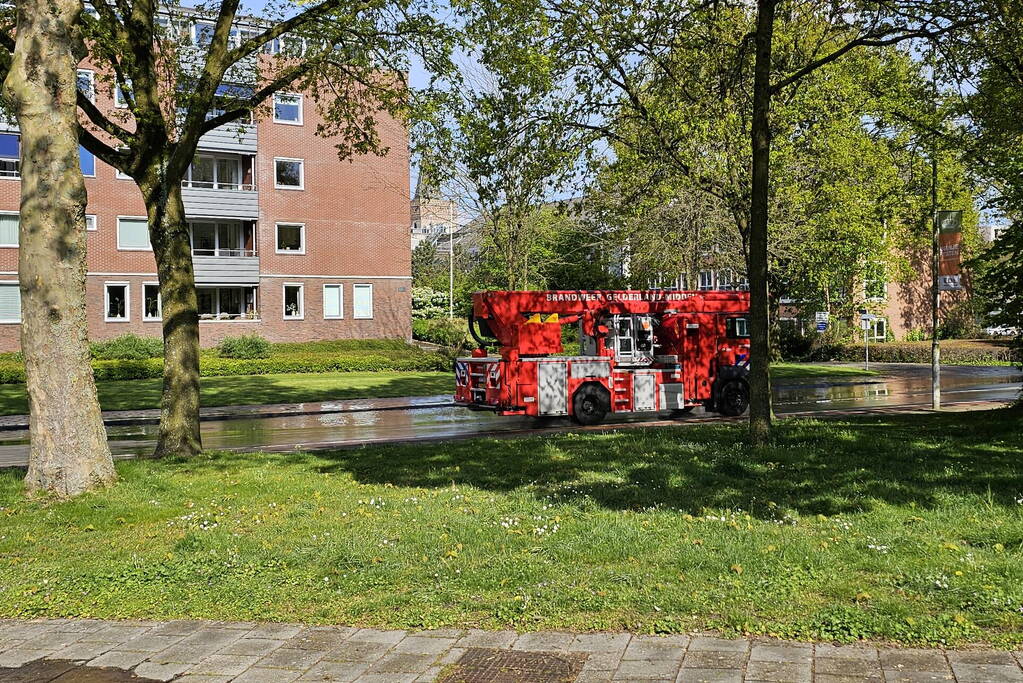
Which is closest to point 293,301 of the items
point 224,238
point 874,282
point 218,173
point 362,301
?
point 362,301

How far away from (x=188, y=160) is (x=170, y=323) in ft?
8.01

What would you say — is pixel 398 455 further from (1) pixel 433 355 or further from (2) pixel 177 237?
(1) pixel 433 355

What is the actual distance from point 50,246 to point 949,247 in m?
18.0

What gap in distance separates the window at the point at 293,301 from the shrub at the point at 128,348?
8218 mm

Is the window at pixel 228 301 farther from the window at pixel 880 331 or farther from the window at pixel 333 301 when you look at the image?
the window at pixel 880 331

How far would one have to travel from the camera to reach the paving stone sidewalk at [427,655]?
5105 mm

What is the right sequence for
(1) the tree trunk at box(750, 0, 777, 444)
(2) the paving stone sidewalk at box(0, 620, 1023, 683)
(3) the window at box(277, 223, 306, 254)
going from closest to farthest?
(2) the paving stone sidewalk at box(0, 620, 1023, 683), (1) the tree trunk at box(750, 0, 777, 444), (3) the window at box(277, 223, 306, 254)

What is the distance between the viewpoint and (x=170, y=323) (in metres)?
14.5

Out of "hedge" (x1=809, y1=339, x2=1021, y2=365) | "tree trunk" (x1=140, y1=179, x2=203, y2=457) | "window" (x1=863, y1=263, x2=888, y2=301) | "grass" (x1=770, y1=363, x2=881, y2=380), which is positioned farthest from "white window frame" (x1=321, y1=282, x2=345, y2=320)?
"tree trunk" (x1=140, y1=179, x2=203, y2=457)

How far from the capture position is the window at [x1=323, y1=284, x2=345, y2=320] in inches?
1870

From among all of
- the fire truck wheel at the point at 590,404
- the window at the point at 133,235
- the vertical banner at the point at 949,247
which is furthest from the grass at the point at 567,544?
the window at the point at 133,235

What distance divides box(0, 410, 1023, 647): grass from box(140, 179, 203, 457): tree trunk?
1790 millimetres

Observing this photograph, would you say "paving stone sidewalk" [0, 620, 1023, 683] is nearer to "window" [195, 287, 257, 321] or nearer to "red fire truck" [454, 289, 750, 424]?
"red fire truck" [454, 289, 750, 424]

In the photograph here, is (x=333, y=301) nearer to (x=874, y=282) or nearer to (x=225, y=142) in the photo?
(x=225, y=142)
